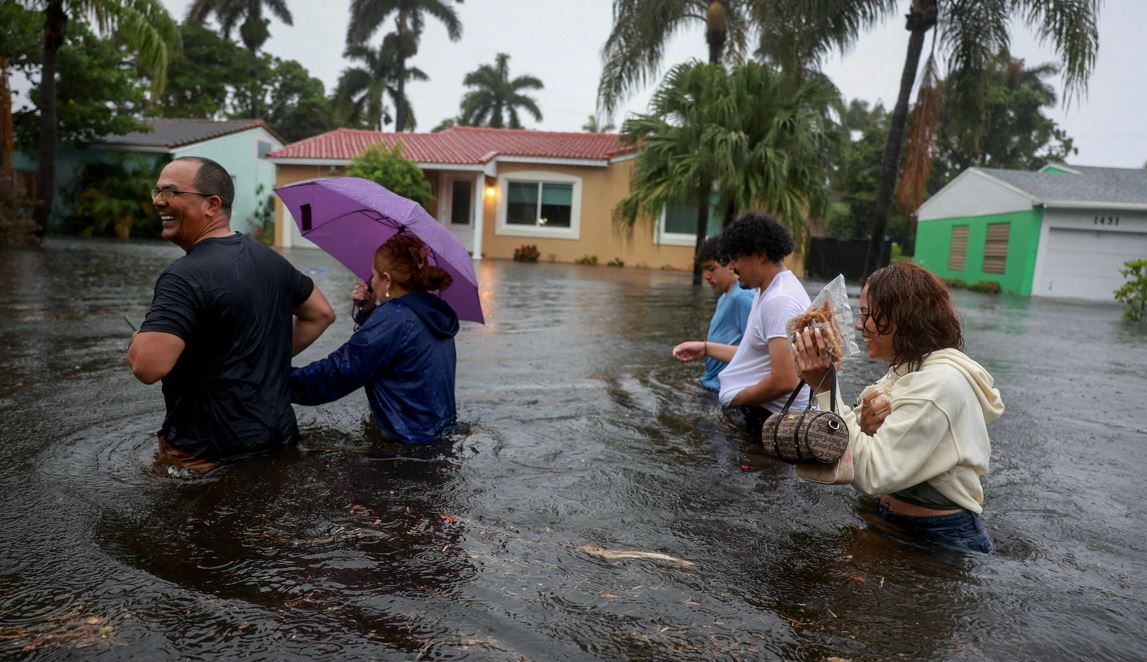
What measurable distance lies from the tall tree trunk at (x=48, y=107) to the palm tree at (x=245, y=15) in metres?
25.6

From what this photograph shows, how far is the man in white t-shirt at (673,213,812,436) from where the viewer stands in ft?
14.0

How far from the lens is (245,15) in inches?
1677

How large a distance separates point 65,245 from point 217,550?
2122 cm

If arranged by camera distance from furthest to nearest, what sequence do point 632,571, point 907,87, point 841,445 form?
1. point 907,87
2. point 632,571
3. point 841,445

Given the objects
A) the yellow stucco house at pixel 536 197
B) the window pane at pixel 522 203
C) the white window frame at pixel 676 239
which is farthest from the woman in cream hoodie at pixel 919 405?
the window pane at pixel 522 203

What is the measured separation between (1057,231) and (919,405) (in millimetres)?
24543

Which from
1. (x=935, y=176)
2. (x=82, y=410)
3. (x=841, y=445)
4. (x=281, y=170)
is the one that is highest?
(x=935, y=176)

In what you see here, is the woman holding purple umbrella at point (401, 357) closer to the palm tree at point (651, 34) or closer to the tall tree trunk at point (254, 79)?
the palm tree at point (651, 34)

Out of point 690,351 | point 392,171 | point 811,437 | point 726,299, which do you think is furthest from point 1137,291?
point 392,171

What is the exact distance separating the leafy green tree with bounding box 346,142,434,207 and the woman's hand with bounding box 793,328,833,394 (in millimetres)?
20364

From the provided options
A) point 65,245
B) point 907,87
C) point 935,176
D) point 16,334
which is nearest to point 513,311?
point 16,334

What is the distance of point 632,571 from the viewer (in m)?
2.98

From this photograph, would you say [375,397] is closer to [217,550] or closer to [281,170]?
[217,550]

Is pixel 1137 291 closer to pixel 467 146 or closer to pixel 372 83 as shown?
pixel 467 146
